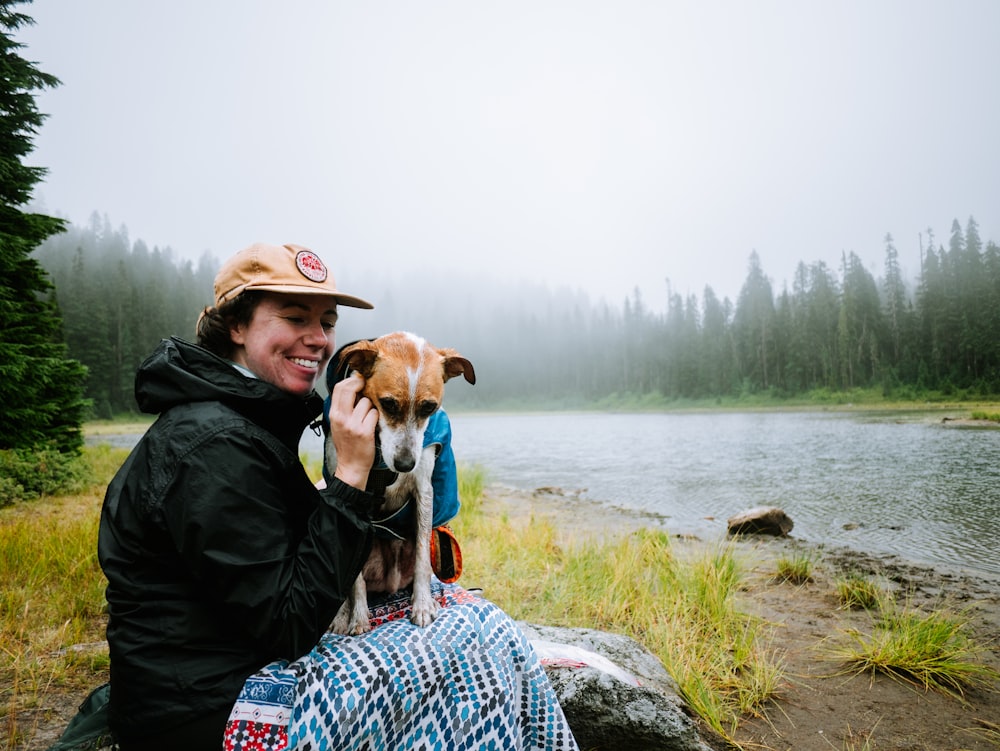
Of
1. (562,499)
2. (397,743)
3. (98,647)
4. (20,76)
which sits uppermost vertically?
(20,76)

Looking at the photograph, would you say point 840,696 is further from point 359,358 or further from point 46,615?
point 46,615

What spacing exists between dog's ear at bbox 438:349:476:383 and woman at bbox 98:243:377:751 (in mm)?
1039

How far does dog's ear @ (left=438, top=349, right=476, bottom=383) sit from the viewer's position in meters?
2.71

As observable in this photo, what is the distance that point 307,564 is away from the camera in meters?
1.59

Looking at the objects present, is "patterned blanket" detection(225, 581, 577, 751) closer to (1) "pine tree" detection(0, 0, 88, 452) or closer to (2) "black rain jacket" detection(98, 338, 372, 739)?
(2) "black rain jacket" detection(98, 338, 372, 739)

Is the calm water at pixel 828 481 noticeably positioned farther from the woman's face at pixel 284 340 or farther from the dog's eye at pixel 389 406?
the woman's face at pixel 284 340

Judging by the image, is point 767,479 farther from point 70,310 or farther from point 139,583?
point 70,310

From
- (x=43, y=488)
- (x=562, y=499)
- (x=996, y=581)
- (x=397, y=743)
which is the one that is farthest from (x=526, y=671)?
(x=43, y=488)

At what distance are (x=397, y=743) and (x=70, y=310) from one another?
57990mm

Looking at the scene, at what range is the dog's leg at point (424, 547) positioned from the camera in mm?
2070

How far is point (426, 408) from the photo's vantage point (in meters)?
2.45

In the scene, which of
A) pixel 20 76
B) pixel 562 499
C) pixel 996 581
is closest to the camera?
pixel 996 581

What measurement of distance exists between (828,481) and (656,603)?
10.2 metres

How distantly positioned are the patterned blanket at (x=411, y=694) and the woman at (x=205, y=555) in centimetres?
11
